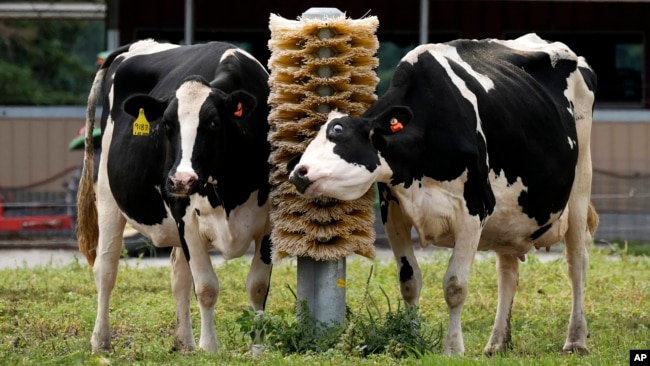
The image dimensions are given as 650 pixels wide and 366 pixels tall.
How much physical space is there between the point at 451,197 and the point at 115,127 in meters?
2.82

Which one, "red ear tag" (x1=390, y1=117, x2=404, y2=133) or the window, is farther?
the window

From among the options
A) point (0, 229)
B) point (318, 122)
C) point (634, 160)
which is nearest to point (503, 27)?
point (634, 160)

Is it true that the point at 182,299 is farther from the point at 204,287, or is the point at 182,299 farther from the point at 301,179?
the point at 301,179

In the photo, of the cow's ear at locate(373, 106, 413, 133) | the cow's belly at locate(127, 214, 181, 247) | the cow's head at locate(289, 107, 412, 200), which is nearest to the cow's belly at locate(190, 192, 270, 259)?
the cow's belly at locate(127, 214, 181, 247)

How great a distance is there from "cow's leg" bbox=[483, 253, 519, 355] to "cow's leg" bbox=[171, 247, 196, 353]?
2.16 m

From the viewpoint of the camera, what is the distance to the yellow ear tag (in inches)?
370

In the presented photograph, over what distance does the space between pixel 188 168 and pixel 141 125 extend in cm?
97

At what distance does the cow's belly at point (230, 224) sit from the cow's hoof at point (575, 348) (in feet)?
7.90

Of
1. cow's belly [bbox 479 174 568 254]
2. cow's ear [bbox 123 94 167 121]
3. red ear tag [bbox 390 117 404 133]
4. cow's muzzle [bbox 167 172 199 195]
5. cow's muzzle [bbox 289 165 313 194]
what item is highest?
red ear tag [bbox 390 117 404 133]

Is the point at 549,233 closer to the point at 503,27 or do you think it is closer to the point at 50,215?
the point at 50,215

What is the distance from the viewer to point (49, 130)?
2348 cm

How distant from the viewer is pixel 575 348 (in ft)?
32.8

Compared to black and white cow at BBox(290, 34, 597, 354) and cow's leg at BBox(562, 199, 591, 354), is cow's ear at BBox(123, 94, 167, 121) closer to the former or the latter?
black and white cow at BBox(290, 34, 597, 354)

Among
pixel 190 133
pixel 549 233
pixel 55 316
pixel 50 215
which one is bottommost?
pixel 50 215
